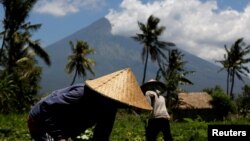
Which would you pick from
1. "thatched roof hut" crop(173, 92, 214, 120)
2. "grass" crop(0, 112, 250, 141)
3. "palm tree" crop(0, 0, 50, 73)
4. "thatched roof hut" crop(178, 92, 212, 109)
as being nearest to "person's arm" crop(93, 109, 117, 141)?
"grass" crop(0, 112, 250, 141)

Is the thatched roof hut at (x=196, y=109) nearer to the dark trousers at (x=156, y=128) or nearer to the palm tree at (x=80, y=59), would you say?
the palm tree at (x=80, y=59)

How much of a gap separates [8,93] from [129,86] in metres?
16.7

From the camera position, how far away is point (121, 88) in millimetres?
5023

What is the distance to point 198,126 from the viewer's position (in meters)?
14.2

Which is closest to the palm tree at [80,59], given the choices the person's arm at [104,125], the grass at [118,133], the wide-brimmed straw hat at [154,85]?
the grass at [118,133]

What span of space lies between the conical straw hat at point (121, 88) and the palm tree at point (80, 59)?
156ft

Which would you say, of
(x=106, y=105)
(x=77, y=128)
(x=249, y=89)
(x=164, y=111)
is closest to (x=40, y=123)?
(x=77, y=128)

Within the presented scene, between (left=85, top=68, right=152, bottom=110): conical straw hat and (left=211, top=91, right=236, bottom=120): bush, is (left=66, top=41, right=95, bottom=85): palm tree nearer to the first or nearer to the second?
(left=211, top=91, right=236, bottom=120): bush

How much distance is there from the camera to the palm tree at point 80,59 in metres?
52.9

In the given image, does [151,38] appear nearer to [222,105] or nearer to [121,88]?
[222,105]

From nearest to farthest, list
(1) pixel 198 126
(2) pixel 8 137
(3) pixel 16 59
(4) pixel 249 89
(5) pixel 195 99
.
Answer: (2) pixel 8 137, (1) pixel 198 126, (3) pixel 16 59, (5) pixel 195 99, (4) pixel 249 89

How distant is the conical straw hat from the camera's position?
493 cm

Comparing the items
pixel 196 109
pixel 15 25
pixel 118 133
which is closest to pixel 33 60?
pixel 15 25

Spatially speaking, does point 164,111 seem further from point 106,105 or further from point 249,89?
point 249,89
